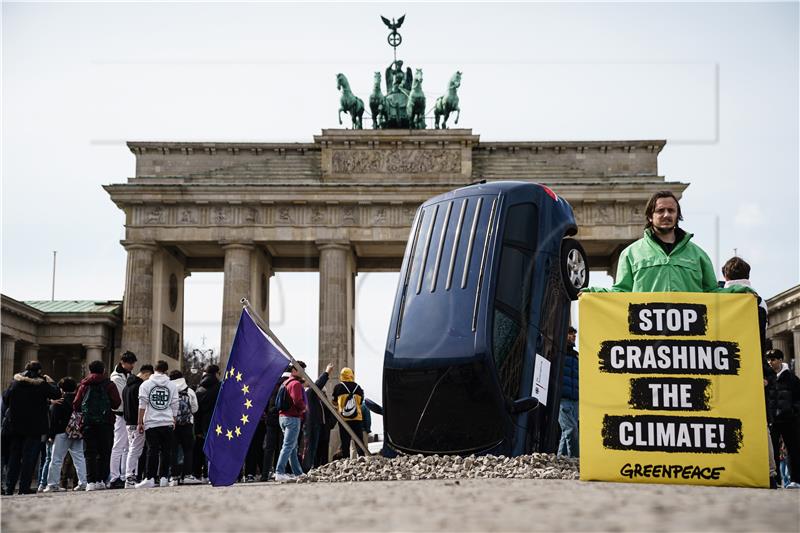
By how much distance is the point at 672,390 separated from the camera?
21.6 feet

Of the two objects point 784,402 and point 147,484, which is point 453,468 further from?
point 147,484

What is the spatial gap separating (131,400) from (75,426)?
0.80m

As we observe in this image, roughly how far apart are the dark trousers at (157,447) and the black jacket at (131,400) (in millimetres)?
528

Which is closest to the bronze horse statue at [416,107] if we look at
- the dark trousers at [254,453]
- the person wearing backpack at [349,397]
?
the dark trousers at [254,453]

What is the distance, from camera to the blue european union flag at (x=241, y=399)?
373 inches

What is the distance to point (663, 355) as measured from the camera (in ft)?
21.8

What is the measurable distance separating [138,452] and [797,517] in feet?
33.7

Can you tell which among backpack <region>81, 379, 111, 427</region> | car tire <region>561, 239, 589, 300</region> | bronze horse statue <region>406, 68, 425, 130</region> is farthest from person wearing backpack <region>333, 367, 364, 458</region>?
bronze horse statue <region>406, 68, 425, 130</region>

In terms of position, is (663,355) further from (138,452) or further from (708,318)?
(138,452)

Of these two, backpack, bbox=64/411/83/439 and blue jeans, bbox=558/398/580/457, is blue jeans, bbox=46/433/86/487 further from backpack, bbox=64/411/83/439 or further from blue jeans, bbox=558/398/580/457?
blue jeans, bbox=558/398/580/457

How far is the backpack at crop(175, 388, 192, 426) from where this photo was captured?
14.1 metres

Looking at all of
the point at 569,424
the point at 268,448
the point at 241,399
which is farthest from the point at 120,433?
the point at 569,424

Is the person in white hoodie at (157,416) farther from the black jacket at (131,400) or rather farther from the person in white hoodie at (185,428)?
the person in white hoodie at (185,428)

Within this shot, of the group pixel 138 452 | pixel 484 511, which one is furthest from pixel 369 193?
pixel 484 511
